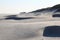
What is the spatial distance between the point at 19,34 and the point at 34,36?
0.41 metres

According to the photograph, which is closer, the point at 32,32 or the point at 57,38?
the point at 57,38

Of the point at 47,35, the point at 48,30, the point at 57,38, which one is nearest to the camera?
the point at 57,38

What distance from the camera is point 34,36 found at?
16.6 feet

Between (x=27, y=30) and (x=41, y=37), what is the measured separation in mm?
733

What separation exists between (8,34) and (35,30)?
0.82m

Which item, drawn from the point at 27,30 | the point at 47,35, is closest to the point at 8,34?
the point at 27,30

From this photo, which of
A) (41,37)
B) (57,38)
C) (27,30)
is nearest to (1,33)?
(27,30)

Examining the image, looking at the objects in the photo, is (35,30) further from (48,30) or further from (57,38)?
(57,38)

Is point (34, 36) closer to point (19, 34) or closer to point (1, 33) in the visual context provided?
point (19, 34)

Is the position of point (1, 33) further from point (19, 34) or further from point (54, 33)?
point (54, 33)

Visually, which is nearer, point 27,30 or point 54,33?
point 54,33

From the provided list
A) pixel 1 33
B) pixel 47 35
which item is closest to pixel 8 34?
pixel 1 33

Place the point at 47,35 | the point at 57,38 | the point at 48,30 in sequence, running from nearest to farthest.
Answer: the point at 57,38
the point at 47,35
the point at 48,30

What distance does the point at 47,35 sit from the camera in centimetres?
506
